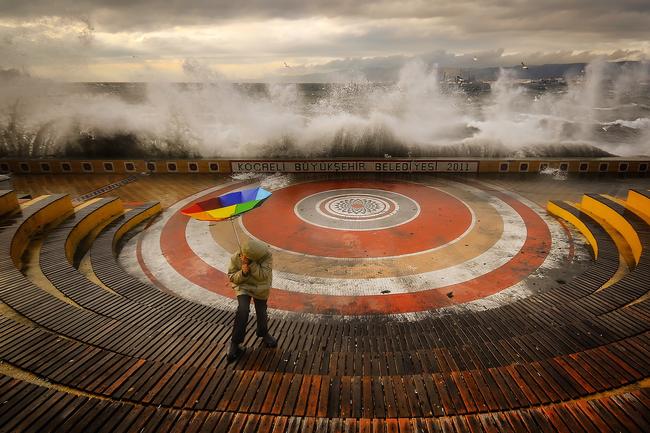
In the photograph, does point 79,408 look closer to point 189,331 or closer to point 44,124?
point 189,331

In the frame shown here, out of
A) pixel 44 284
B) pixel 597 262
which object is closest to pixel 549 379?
pixel 597 262

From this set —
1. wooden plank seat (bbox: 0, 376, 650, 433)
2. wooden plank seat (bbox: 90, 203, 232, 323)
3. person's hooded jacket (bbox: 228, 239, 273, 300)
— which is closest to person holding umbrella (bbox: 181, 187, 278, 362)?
person's hooded jacket (bbox: 228, 239, 273, 300)

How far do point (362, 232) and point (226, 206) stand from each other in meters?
8.00

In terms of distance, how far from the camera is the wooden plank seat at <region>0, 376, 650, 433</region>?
12.7ft

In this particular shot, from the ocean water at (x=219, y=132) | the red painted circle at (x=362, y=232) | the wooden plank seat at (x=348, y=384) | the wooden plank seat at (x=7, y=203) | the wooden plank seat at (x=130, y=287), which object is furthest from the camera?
the ocean water at (x=219, y=132)

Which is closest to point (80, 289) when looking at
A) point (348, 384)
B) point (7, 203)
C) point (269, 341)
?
point (269, 341)

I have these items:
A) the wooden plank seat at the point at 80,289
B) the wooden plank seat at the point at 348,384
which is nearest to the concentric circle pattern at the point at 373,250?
the wooden plank seat at the point at 80,289

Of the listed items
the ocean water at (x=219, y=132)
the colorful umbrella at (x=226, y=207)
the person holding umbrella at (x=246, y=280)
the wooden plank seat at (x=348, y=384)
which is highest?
the ocean water at (x=219, y=132)

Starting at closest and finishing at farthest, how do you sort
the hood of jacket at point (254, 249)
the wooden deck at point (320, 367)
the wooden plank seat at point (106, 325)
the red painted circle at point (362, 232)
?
the wooden deck at point (320, 367) < the hood of jacket at point (254, 249) < the wooden plank seat at point (106, 325) < the red painted circle at point (362, 232)

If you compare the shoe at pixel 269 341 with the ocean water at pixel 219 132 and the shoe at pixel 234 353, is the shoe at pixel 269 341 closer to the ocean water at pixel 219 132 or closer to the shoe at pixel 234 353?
the shoe at pixel 234 353

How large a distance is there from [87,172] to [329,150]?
15.3m

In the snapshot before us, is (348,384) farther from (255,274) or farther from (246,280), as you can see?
(246,280)

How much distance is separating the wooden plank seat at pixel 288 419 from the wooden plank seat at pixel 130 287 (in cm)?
331

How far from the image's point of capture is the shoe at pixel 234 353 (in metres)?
5.80
